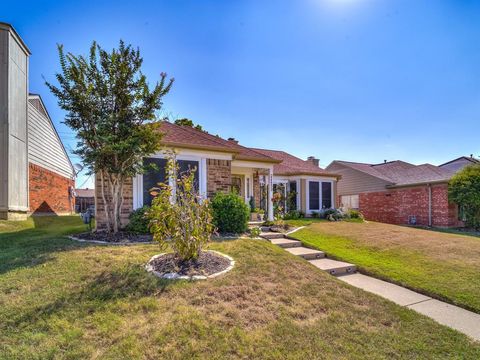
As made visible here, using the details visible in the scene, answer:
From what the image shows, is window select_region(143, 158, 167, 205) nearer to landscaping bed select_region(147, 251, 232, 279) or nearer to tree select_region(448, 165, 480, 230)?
landscaping bed select_region(147, 251, 232, 279)

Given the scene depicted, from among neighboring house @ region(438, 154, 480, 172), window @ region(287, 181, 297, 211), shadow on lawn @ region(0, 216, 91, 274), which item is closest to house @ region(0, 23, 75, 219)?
shadow on lawn @ region(0, 216, 91, 274)

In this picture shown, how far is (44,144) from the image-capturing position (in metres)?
14.7

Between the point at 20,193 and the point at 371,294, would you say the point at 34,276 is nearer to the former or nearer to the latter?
the point at 371,294

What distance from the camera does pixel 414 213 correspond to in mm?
17188

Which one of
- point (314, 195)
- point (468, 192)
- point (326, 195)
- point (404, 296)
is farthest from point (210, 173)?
point (468, 192)

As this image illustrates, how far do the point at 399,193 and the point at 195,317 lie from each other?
1897 cm

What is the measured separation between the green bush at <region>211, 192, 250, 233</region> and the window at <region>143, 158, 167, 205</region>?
202 centimetres

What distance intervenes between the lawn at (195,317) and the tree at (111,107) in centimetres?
306

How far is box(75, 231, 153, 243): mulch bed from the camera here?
22.3ft

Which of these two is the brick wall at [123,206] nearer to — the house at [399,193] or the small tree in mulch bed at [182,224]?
the small tree in mulch bed at [182,224]

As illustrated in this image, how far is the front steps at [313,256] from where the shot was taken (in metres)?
5.80

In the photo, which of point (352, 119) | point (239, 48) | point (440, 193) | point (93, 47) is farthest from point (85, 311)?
point (440, 193)

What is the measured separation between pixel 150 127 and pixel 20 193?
746cm

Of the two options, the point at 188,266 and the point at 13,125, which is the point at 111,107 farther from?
the point at 13,125
